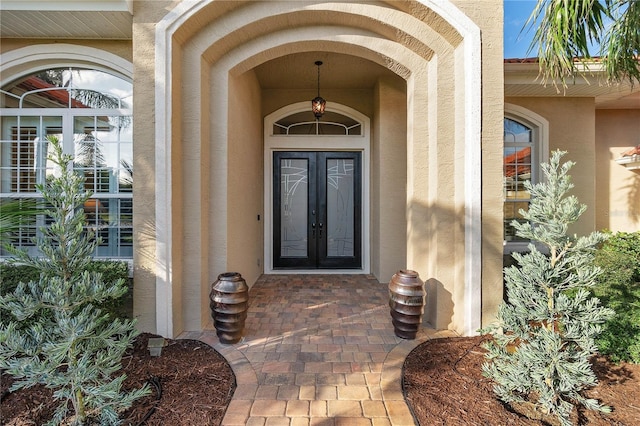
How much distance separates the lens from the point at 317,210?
663cm

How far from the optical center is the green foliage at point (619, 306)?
295 centimetres

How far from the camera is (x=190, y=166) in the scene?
370cm

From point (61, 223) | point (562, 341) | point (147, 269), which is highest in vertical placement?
point (61, 223)

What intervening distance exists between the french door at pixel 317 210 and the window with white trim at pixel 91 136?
2.88 meters

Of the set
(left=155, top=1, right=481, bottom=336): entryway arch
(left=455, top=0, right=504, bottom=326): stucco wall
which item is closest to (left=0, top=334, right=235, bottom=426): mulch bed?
(left=155, top=1, right=481, bottom=336): entryway arch

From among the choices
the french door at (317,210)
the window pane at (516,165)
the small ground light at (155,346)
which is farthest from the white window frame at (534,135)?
the small ground light at (155,346)

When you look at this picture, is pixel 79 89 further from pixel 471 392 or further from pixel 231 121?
pixel 471 392

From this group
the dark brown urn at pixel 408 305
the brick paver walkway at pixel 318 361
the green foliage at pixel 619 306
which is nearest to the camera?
the brick paver walkway at pixel 318 361

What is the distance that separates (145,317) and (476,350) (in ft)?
12.3

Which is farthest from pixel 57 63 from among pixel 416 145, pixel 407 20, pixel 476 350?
pixel 476 350

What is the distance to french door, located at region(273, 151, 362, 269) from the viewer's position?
21.6ft

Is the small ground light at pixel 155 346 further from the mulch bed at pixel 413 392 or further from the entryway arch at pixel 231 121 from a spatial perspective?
the entryway arch at pixel 231 121

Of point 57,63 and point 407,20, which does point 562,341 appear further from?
point 57,63

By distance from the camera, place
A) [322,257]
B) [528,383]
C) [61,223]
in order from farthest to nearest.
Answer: [322,257] < [528,383] < [61,223]
